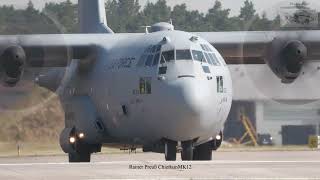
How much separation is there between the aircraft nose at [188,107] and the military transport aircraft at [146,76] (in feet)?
0.08

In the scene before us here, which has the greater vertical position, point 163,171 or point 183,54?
point 183,54

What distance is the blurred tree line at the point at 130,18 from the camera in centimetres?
2970

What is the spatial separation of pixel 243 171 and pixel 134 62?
8.15 m

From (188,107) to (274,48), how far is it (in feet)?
20.7

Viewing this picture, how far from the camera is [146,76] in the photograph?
2345 centimetres

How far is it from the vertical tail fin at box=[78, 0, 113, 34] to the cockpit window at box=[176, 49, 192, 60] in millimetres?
7580

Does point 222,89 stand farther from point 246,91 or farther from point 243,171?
point 246,91

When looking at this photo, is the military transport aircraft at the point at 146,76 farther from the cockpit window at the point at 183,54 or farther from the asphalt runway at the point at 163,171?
the asphalt runway at the point at 163,171

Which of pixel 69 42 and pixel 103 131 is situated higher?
pixel 69 42

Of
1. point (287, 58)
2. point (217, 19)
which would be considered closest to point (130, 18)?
point (217, 19)

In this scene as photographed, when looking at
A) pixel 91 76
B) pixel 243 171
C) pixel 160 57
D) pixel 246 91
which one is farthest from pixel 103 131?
pixel 246 91

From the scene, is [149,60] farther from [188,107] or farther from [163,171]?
[163,171]

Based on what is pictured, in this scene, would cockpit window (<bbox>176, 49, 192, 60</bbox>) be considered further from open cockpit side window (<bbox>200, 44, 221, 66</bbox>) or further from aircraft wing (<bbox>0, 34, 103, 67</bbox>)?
aircraft wing (<bbox>0, 34, 103, 67</bbox>)

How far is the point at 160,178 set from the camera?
15.6m
